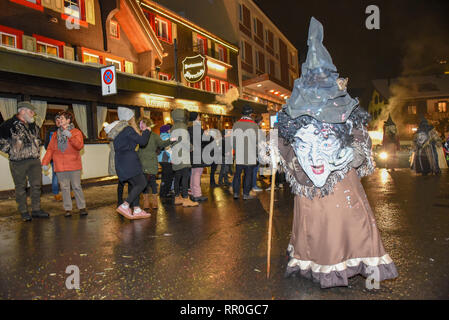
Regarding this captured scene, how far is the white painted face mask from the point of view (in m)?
2.84

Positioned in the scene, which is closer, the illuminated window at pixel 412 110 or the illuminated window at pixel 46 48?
the illuminated window at pixel 46 48

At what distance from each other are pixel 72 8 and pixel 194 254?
12.1 m

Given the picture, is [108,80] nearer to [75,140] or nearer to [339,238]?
[75,140]

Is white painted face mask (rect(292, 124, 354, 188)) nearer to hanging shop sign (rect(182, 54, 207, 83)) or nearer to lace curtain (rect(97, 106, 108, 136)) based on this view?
lace curtain (rect(97, 106, 108, 136))

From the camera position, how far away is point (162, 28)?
1727cm

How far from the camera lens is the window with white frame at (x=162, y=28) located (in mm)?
16859

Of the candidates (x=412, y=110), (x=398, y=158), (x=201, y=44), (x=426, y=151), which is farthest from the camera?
(x=412, y=110)

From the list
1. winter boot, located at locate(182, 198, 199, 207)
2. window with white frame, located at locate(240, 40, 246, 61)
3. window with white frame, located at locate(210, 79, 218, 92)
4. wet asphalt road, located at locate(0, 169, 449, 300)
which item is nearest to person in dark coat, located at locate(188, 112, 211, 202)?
winter boot, located at locate(182, 198, 199, 207)

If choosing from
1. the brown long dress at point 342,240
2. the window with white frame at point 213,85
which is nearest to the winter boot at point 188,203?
the brown long dress at point 342,240

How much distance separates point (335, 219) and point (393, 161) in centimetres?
1254

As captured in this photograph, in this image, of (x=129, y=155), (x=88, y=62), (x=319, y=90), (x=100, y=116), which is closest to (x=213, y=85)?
(x=100, y=116)

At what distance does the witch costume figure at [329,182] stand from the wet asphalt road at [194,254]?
0.68 ft

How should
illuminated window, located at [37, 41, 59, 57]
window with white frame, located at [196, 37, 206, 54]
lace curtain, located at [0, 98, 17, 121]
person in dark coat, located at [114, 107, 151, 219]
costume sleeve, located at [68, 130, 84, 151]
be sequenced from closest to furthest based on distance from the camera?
person in dark coat, located at [114, 107, 151, 219] → costume sleeve, located at [68, 130, 84, 151] → lace curtain, located at [0, 98, 17, 121] → illuminated window, located at [37, 41, 59, 57] → window with white frame, located at [196, 37, 206, 54]

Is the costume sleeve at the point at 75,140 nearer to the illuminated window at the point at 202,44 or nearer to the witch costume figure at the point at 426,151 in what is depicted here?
the witch costume figure at the point at 426,151
